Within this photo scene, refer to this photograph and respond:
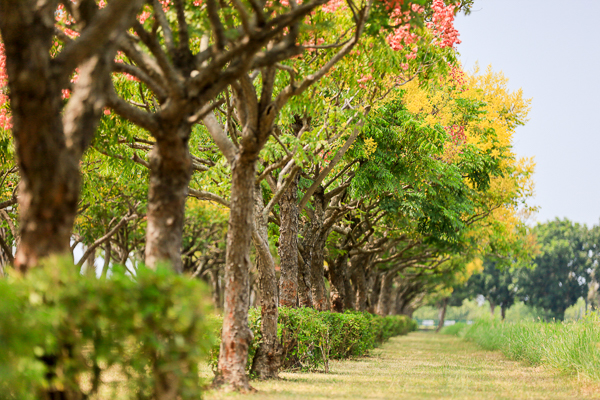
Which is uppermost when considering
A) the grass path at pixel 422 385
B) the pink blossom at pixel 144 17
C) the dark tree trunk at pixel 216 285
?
the pink blossom at pixel 144 17

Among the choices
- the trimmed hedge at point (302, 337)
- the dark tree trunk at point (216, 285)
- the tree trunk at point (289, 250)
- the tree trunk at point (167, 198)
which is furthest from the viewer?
the dark tree trunk at point (216, 285)

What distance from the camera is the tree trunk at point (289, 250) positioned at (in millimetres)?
13680

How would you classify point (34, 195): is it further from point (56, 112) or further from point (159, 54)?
point (159, 54)

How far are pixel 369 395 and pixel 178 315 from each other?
4725 millimetres

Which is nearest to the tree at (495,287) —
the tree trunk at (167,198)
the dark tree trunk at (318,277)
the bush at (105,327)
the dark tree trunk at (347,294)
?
the dark tree trunk at (347,294)

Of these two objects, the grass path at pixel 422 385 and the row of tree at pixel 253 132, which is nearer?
the row of tree at pixel 253 132

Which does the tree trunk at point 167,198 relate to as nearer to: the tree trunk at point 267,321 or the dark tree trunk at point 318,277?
the tree trunk at point 267,321

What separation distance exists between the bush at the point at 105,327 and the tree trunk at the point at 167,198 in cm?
165

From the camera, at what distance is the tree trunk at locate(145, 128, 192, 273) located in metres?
6.28

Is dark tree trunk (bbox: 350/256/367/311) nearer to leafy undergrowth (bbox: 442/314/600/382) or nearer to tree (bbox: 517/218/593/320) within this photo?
leafy undergrowth (bbox: 442/314/600/382)

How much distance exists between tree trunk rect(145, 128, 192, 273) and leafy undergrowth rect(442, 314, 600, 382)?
755 centimetres

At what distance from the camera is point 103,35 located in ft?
15.4

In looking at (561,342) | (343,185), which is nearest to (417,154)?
(343,185)

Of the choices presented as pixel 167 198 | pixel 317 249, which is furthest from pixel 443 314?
pixel 167 198
